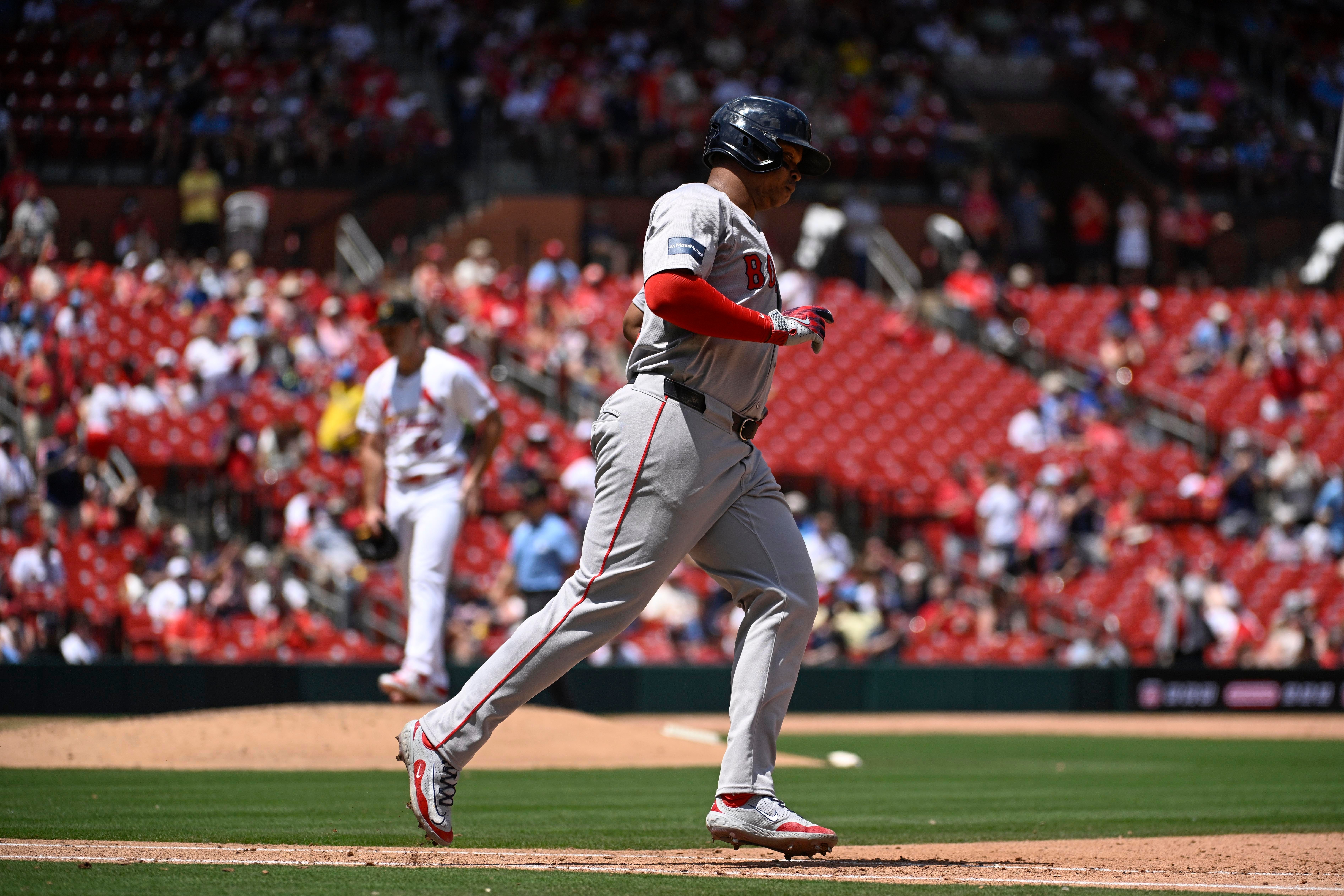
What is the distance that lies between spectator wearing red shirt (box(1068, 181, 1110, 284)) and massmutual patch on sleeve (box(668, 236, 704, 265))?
22.9 m

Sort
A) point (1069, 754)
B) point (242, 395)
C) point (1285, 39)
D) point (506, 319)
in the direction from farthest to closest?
point (1285, 39), point (506, 319), point (242, 395), point (1069, 754)

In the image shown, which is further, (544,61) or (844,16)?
(844,16)

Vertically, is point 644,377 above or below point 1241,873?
above

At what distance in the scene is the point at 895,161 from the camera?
88.4 feet

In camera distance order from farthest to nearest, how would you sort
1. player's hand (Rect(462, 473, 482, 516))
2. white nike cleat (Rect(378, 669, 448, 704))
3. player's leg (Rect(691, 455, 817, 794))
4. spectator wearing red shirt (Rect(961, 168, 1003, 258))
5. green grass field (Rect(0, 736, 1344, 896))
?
spectator wearing red shirt (Rect(961, 168, 1003, 258)), player's hand (Rect(462, 473, 482, 516)), white nike cleat (Rect(378, 669, 448, 704)), player's leg (Rect(691, 455, 817, 794)), green grass field (Rect(0, 736, 1344, 896))

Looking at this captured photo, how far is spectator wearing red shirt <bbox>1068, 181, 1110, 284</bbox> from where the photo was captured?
26.9m

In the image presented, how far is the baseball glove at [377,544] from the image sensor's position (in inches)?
335

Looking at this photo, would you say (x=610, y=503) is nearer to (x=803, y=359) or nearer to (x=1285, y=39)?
(x=803, y=359)

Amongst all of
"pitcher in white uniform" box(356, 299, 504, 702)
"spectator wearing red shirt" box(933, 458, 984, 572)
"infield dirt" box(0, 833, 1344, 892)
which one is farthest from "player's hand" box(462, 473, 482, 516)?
"spectator wearing red shirt" box(933, 458, 984, 572)

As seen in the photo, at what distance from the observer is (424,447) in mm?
8562

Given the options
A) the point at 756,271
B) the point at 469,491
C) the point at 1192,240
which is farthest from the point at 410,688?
the point at 1192,240

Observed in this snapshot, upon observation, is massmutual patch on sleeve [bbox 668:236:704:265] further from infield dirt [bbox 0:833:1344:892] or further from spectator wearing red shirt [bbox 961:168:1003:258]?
spectator wearing red shirt [bbox 961:168:1003:258]

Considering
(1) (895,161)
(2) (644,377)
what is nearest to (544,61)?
(1) (895,161)

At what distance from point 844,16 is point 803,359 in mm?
9601
